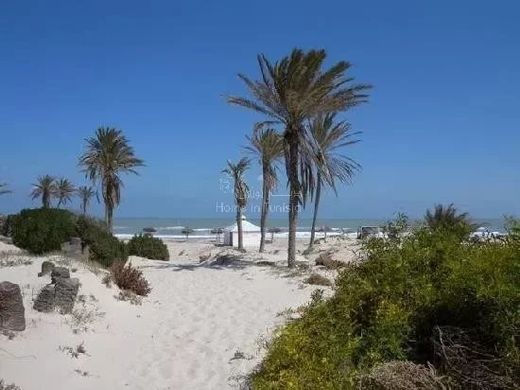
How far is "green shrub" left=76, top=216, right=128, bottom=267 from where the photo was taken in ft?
54.9

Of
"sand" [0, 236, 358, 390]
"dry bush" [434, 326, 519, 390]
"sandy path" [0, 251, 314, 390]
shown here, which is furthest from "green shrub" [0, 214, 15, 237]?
"dry bush" [434, 326, 519, 390]

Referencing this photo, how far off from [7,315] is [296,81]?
12.5m

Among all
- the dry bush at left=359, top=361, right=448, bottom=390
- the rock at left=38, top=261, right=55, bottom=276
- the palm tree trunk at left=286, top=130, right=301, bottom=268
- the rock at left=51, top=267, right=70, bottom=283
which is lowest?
the rock at left=38, top=261, right=55, bottom=276

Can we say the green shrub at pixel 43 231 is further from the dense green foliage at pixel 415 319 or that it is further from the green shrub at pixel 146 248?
the dense green foliage at pixel 415 319

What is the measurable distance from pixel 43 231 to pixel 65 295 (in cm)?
946

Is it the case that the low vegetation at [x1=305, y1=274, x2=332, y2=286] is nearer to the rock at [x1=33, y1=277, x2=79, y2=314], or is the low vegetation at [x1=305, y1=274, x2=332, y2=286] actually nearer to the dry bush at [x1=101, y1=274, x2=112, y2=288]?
the dry bush at [x1=101, y1=274, x2=112, y2=288]

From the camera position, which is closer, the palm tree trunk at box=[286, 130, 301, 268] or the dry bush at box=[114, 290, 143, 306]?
the dry bush at box=[114, 290, 143, 306]

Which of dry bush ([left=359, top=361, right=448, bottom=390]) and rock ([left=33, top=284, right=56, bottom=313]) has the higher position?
dry bush ([left=359, top=361, right=448, bottom=390])

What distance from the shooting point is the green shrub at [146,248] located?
23.6 meters

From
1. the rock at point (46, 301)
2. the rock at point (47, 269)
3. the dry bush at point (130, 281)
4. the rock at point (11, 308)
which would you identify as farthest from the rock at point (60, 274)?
the dry bush at point (130, 281)

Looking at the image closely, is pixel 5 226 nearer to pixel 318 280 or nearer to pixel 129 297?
pixel 129 297

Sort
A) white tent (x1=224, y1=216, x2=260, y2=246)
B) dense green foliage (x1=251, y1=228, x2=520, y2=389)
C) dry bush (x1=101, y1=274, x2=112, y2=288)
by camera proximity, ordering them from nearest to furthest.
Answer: dense green foliage (x1=251, y1=228, x2=520, y2=389), dry bush (x1=101, y1=274, x2=112, y2=288), white tent (x1=224, y1=216, x2=260, y2=246)

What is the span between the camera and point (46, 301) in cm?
787

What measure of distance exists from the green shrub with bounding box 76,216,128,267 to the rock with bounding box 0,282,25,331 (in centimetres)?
971
